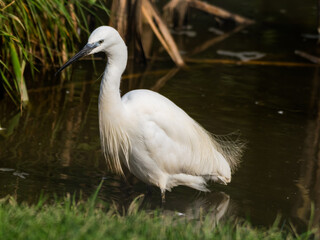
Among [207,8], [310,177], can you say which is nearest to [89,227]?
[310,177]

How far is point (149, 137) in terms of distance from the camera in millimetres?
4543

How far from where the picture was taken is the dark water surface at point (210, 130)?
4.85 meters

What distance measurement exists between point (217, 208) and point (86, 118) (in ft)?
7.03

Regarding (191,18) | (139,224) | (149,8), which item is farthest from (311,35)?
(139,224)

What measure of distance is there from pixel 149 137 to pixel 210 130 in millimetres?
1799

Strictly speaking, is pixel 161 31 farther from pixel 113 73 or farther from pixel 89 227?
pixel 89 227

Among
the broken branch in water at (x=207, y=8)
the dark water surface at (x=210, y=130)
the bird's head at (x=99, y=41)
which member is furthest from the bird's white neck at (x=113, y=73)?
the broken branch in water at (x=207, y=8)

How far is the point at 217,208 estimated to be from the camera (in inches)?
189

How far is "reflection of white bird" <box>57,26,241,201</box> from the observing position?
438 cm

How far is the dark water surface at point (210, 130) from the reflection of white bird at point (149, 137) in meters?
0.22

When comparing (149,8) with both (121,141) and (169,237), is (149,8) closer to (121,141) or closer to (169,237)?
(121,141)

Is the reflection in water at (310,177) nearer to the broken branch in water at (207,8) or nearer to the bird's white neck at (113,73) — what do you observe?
the bird's white neck at (113,73)

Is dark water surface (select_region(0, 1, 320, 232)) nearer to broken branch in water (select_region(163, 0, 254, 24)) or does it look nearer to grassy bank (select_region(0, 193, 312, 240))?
broken branch in water (select_region(163, 0, 254, 24))

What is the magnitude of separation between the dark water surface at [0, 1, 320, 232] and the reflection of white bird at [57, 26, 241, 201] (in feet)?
0.71
